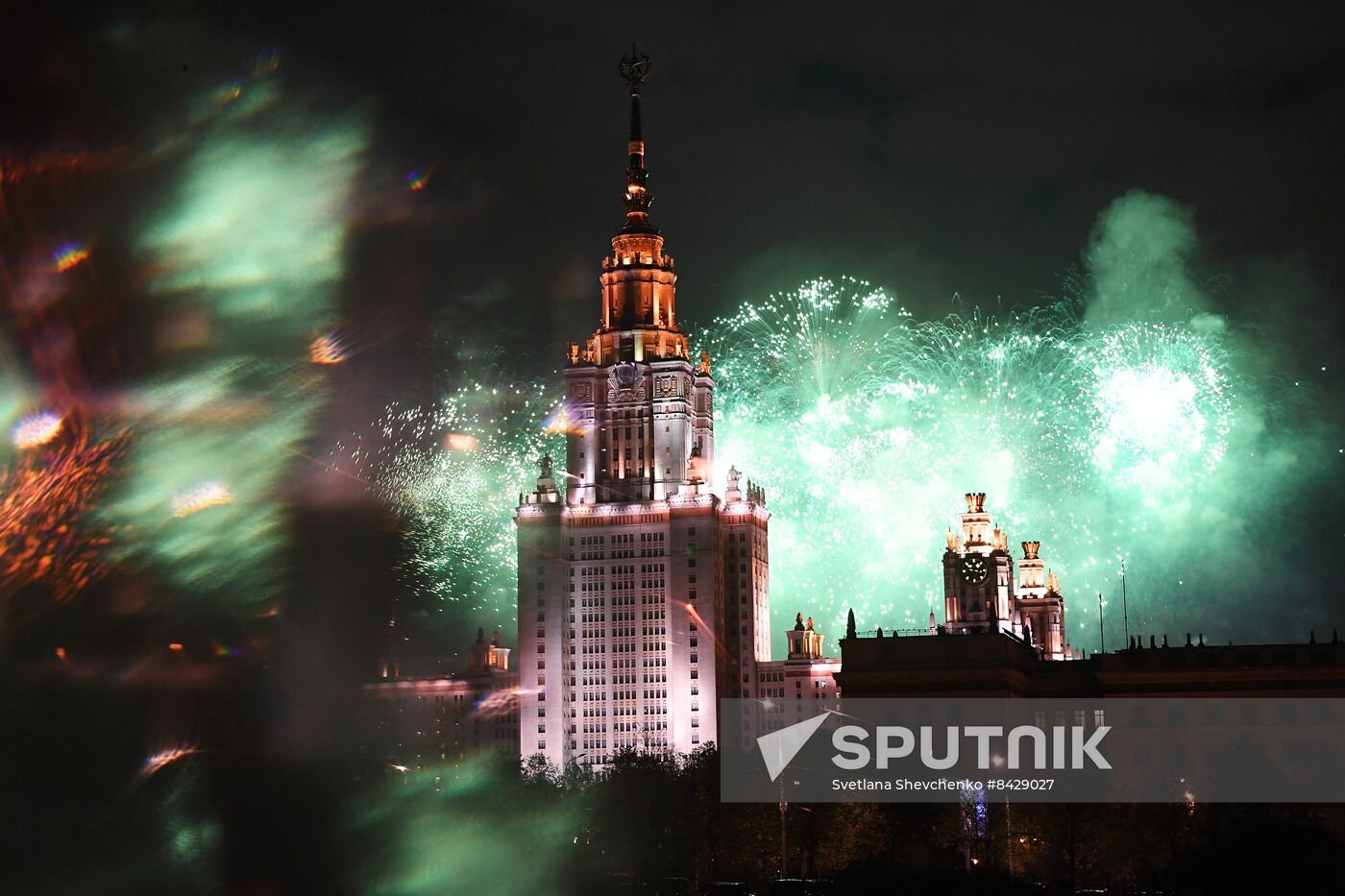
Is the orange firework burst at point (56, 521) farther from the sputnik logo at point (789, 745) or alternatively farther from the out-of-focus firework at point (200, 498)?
the sputnik logo at point (789, 745)

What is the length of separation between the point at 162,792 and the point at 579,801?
8169cm

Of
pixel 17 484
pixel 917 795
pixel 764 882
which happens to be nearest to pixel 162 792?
pixel 17 484

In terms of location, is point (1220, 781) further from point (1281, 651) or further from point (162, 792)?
point (162, 792)

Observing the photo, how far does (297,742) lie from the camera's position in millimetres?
117125

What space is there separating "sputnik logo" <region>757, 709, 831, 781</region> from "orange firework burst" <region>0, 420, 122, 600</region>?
252ft

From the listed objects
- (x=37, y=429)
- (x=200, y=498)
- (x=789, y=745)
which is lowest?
(x=789, y=745)

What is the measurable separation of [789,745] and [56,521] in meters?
99.7

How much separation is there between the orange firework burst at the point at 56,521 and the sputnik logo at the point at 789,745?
252 ft

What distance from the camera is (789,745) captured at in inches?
7475

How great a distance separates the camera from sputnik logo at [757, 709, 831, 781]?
581 ft

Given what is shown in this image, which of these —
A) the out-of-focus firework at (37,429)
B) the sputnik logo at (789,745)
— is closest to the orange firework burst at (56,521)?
the out-of-focus firework at (37,429)

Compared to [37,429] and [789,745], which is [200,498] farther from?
[789,745]

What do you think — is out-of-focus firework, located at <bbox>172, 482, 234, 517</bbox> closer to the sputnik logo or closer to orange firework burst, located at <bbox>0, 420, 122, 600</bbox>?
orange firework burst, located at <bbox>0, 420, 122, 600</bbox>

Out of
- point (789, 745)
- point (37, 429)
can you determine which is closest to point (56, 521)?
point (37, 429)
